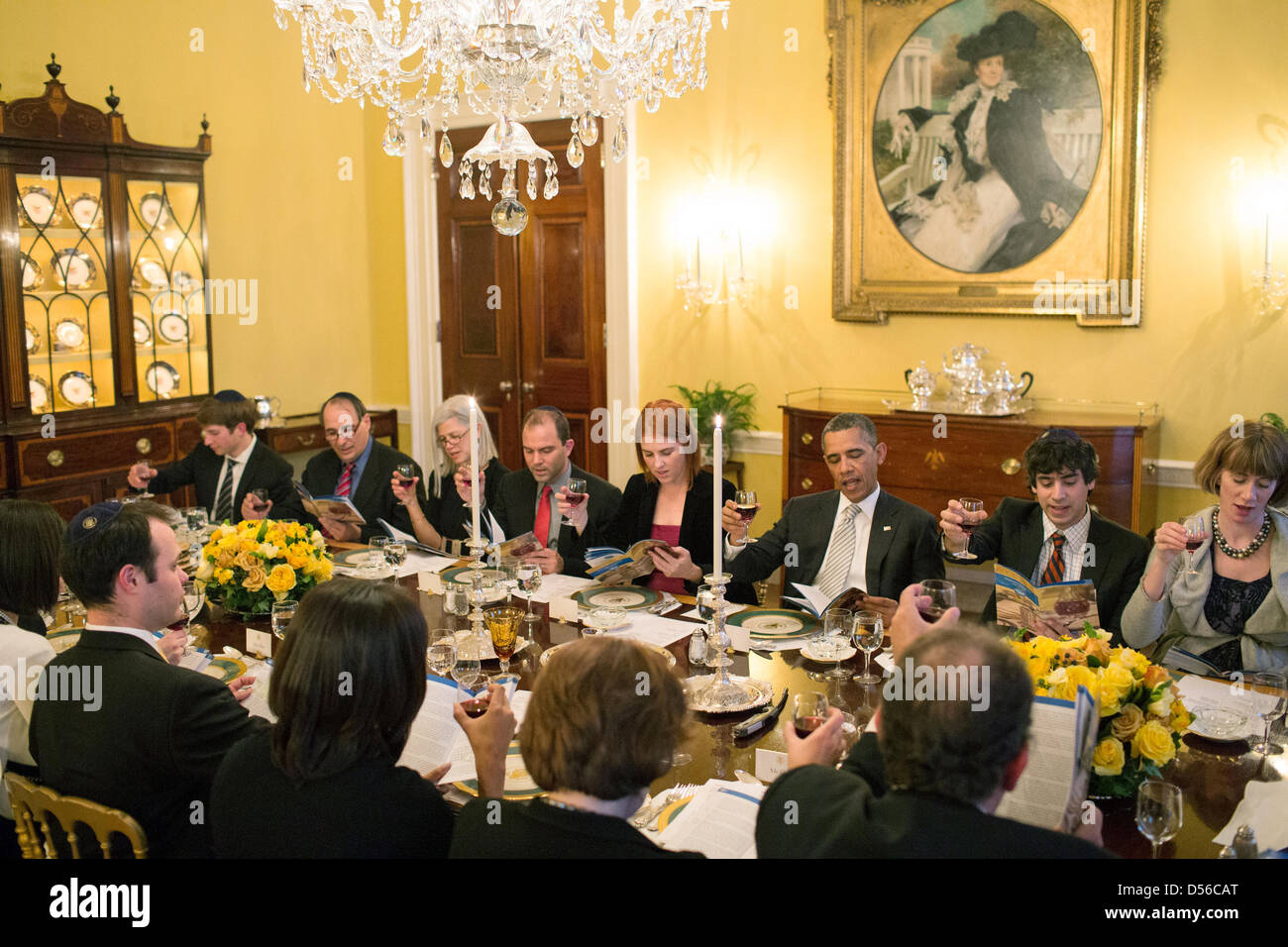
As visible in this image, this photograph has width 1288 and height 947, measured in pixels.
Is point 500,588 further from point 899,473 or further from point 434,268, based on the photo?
point 434,268

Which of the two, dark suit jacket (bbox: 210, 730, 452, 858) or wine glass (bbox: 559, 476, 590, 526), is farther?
wine glass (bbox: 559, 476, 590, 526)

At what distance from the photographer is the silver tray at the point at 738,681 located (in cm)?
247

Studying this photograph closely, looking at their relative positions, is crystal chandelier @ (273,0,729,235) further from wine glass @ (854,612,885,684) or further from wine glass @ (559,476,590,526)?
wine glass @ (854,612,885,684)

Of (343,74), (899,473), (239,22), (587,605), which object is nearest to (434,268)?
(343,74)

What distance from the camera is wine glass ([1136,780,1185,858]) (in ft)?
5.92

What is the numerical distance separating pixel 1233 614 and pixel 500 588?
1.96 m

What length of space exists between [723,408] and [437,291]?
224 centimetres

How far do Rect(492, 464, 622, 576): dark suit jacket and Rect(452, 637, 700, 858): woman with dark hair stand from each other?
238cm

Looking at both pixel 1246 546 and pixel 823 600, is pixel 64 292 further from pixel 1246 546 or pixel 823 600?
pixel 1246 546

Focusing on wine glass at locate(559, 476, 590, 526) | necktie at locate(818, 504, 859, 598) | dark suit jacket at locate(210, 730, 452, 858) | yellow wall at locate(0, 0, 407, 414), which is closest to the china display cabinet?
yellow wall at locate(0, 0, 407, 414)

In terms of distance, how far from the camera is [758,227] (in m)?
6.18

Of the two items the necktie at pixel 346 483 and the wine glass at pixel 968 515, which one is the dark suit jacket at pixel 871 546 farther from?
the necktie at pixel 346 483

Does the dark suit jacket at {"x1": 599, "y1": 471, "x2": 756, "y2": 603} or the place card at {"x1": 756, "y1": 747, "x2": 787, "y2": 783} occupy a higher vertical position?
the dark suit jacket at {"x1": 599, "y1": 471, "x2": 756, "y2": 603}
